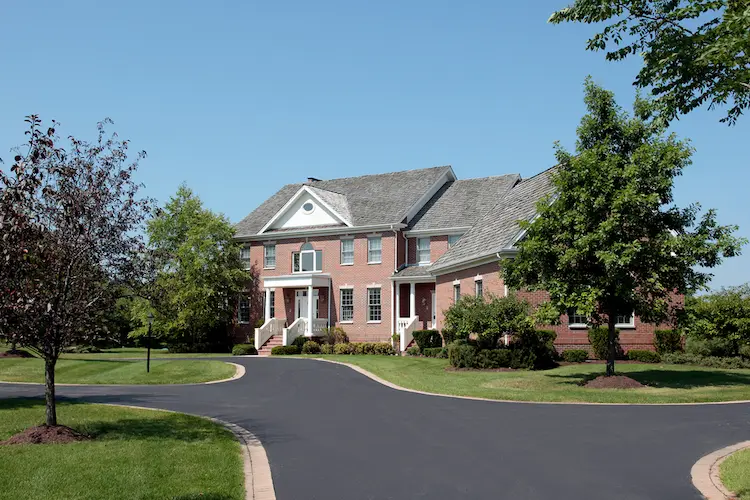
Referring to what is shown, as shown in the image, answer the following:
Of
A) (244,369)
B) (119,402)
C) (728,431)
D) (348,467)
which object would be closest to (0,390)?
(119,402)

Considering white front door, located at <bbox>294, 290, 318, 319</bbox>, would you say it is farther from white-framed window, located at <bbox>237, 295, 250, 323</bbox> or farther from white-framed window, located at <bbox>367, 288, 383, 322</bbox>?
white-framed window, located at <bbox>367, 288, 383, 322</bbox>

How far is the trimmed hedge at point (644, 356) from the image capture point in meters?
28.1

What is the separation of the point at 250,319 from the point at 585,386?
29137 mm

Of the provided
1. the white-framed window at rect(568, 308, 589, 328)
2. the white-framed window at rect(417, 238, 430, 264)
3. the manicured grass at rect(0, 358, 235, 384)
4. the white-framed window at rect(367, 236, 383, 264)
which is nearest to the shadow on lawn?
the white-framed window at rect(568, 308, 589, 328)

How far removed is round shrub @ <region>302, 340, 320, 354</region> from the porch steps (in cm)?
221

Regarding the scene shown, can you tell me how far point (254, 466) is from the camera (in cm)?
1004

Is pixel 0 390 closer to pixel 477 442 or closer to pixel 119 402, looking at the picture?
pixel 119 402

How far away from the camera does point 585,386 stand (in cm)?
2006

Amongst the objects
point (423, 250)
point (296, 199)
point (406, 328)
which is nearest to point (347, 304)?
point (406, 328)

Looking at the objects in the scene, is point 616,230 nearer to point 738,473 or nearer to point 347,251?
point 738,473

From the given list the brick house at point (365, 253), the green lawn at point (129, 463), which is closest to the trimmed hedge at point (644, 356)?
the brick house at point (365, 253)

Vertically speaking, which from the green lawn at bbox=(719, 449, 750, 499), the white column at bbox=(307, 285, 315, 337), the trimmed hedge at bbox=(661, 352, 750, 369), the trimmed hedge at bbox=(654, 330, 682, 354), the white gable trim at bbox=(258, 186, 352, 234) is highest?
the white gable trim at bbox=(258, 186, 352, 234)

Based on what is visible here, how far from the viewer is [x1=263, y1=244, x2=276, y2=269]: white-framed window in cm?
4509

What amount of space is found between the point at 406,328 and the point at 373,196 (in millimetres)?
10766
